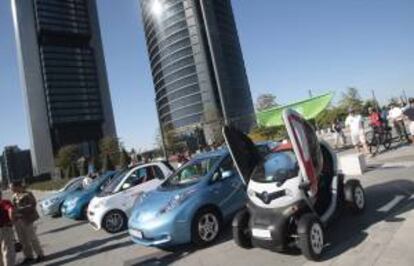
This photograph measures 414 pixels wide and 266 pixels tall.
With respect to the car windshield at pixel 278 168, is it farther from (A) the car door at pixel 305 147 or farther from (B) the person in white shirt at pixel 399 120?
(B) the person in white shirt at pixel 399 120

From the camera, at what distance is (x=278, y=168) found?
6551 mm

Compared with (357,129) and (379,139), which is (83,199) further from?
(379,139)

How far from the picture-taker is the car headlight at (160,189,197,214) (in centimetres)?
743

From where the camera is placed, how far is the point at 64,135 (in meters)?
130

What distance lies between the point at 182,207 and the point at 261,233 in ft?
5.70

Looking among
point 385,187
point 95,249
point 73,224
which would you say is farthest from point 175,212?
point 73,224

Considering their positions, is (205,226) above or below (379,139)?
below

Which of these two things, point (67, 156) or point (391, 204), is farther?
point (67, 156)

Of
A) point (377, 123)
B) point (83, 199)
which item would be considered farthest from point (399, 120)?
point (83, 199)

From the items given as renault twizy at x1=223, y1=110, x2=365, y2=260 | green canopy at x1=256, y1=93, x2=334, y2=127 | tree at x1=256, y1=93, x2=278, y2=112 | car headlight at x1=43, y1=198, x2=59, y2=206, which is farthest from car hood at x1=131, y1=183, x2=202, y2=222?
tree at x1=256, y1=93, x2=278, y2=112

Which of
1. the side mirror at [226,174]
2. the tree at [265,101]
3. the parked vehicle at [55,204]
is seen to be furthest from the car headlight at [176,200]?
the tree at [265,101]

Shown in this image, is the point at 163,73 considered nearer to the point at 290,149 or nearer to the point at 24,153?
the point at 24,153

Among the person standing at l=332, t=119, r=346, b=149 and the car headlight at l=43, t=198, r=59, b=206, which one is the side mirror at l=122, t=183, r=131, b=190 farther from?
the person standing at l=332, t=119, r=346, b=149

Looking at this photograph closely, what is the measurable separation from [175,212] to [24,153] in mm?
152928
